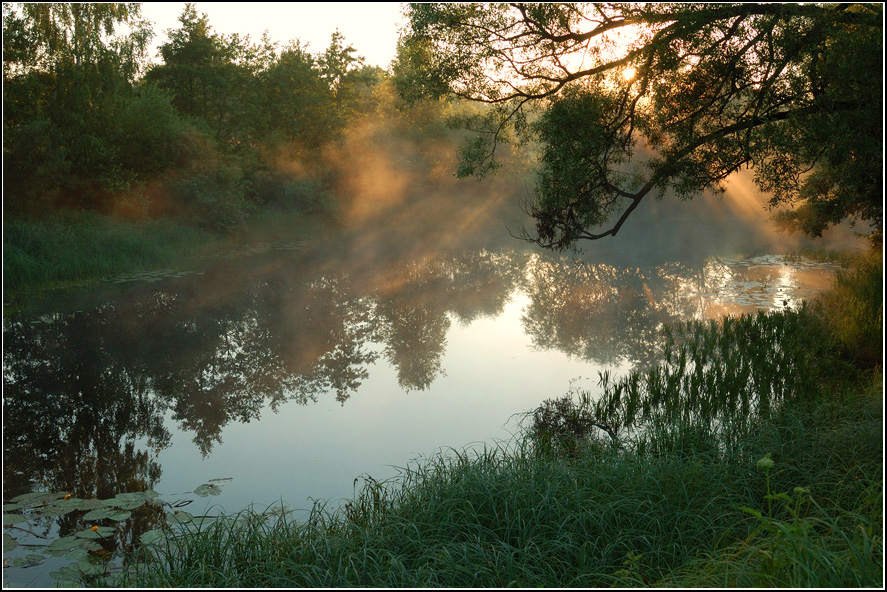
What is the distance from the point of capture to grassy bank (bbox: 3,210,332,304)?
1741 cm

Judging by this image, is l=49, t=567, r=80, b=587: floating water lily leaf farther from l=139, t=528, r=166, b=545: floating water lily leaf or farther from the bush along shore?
l=139, t=528, r=166, b=545: floating water lily leaf

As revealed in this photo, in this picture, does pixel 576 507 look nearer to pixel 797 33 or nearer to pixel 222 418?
pixel 222 418

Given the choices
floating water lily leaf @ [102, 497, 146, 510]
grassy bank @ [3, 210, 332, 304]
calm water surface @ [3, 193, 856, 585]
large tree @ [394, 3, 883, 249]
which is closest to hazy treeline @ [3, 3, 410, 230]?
grassy bank @ [3, 210, 332, 304]

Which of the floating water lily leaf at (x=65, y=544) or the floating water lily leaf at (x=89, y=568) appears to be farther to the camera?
the floating water lily leaf at (x=65, y=544)

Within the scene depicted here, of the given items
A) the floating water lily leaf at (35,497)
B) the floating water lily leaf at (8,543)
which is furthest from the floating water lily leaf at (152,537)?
the floating water lily leaf at (35,497)

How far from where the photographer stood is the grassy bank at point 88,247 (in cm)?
1741

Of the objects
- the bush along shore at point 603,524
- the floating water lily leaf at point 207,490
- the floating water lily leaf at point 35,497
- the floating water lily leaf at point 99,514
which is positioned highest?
the bush along shore at point 603,524

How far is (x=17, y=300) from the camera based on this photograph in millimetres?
15906

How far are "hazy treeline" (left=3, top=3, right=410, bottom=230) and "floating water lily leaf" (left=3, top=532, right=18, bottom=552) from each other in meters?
18.0

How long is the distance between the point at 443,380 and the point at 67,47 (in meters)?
20.2

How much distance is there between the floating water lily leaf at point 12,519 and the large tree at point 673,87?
7.98 m

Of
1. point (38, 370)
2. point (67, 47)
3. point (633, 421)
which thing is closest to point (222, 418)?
point (38, 370)

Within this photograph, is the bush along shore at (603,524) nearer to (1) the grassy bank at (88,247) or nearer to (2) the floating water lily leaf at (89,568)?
(2) the floating water lily leaf at (89,568)

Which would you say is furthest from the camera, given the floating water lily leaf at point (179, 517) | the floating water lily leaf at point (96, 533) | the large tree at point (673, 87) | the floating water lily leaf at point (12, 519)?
the large tree at point (673, 87)
